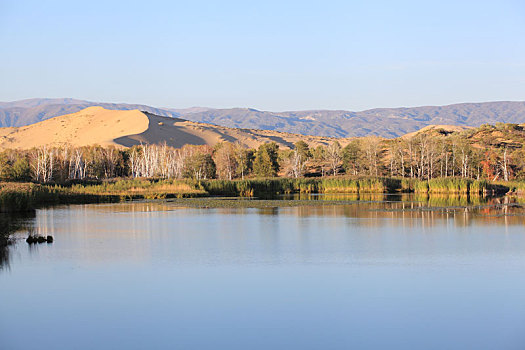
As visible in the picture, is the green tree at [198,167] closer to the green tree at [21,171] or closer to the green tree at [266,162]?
the green tree at [266,162]

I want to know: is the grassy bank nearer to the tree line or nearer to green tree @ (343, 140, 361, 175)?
the tree line

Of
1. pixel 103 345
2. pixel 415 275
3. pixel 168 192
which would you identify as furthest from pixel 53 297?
pixel 168 192

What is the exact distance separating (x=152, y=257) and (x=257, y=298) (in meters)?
4.47

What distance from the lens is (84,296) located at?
1077 cm

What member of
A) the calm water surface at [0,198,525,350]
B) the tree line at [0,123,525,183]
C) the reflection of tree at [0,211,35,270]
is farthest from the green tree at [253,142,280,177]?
the calm water surface at [0,198,525,350]

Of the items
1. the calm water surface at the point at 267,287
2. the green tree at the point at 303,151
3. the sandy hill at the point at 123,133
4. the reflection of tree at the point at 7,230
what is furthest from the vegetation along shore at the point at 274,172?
the sandy hill at the point at 123,133

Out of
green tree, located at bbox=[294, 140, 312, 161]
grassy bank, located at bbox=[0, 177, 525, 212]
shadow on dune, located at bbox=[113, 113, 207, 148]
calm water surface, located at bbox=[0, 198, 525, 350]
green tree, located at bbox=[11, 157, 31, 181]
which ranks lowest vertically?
calm water surface, located at bbox=[0, 198, 525, 350]

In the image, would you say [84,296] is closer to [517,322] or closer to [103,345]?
[103,345]

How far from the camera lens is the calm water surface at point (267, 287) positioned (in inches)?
339

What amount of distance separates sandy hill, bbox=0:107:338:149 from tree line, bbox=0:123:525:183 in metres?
24.3

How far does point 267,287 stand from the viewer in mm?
11195

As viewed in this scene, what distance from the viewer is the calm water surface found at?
8.62 m

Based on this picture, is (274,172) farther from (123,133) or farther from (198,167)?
(123,133)

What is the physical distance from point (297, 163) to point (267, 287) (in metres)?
39.7
